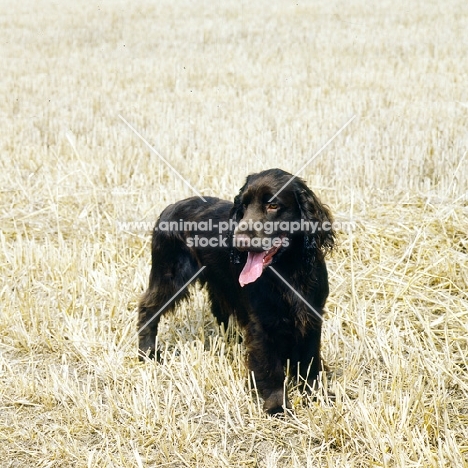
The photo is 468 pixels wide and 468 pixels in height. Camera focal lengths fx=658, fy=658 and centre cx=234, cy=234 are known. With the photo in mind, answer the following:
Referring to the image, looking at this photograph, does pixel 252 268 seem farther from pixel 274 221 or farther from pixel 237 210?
pixel 237 210

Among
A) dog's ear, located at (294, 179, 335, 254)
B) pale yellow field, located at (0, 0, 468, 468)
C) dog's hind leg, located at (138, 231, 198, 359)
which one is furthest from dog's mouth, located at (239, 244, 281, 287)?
dog's hind leg, located at (138, 231, 198, 359)

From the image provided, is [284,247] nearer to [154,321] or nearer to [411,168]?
[154,321]

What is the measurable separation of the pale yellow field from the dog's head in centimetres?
75

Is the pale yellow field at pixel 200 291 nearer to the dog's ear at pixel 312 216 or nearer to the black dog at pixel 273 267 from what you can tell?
the black dog at pixel 273 267

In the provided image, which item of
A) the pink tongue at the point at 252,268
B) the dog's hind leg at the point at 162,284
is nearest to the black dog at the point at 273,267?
the pink tongue at the point at 252,268

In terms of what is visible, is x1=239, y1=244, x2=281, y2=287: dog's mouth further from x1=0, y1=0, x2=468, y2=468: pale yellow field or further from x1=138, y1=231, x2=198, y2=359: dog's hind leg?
x1=138, y1=231, x2=198, y2=359: dog's hind leg

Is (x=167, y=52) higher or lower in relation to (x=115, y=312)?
higher

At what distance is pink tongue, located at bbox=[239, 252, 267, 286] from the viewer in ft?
10.3

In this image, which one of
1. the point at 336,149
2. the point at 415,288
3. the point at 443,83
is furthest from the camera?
the point at 443,83

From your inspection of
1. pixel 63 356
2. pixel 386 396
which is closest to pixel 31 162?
pixel 63 356

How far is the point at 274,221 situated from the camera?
3219mm

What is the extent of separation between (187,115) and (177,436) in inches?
253

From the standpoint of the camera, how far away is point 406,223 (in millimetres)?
5082

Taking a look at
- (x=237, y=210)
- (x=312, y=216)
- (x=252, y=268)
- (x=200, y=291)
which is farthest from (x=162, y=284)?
(x=312, y=216)
